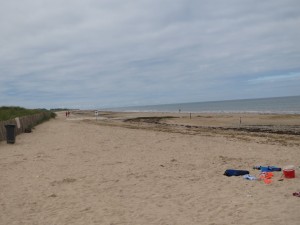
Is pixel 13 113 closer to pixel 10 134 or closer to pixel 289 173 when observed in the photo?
pixel 10 134

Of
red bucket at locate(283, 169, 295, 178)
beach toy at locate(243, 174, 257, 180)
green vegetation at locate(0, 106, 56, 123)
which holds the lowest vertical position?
beach toy at locate(243, 174, 257, 180)

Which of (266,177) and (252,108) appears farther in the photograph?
(252,108)

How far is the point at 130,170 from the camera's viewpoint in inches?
399

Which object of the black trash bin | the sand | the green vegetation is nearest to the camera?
the sand

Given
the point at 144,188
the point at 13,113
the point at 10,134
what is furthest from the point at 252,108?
the point at 144,188

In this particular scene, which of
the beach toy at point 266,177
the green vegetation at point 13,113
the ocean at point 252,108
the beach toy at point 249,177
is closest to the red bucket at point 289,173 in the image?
the beach toy at point 266,177

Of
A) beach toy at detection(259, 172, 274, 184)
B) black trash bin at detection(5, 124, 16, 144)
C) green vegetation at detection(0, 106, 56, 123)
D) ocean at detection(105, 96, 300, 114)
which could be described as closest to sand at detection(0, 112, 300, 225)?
beach toy at detection(259, 172, 274, 184)

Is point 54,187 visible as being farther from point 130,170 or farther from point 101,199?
point 130,170

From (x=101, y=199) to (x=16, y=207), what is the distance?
5.27 feet

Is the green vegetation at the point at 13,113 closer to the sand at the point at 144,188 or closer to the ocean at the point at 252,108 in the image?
the sand at the point at 144,188

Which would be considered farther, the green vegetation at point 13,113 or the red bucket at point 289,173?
the green vegetation at point 13,113

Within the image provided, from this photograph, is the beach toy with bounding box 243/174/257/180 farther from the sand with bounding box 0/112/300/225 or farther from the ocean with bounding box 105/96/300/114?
the ocean with bounding box 105/96/300/114

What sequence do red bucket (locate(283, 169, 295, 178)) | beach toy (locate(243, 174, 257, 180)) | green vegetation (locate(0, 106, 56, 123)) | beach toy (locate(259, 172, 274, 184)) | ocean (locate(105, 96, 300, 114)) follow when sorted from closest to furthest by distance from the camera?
1. beach toy (locate(259, 172, 274, 184))
2. red bucket (locate(283, 169, 295, 178))
3. beach toy (locate(243, 174, 257, 180))
4. green vegetation (locate(0, 106, 56, 123))
5. ocean (locate(105, 96, 300, 114))

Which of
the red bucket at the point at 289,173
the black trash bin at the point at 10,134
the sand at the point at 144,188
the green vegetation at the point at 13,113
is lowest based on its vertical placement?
the sand at the point at 144,188
